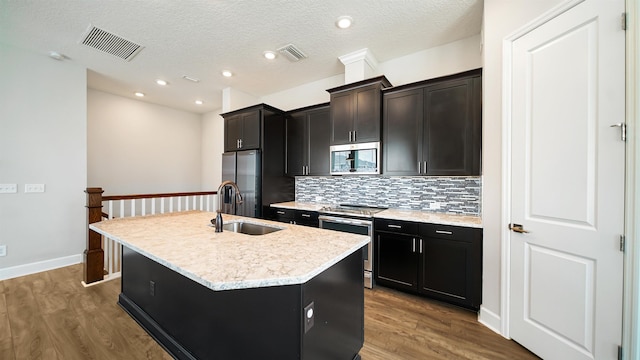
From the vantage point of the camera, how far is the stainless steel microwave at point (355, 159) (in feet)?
9.63

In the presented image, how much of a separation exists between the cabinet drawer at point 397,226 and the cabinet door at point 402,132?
60cm

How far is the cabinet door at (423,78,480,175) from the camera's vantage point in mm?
2381

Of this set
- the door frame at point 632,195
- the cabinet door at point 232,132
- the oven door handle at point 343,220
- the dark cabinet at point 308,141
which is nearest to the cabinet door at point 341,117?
the dark cabinet at point 308,141

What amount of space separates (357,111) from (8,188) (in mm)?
4589

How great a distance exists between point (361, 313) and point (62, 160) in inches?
177

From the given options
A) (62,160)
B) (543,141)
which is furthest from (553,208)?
(62,160)

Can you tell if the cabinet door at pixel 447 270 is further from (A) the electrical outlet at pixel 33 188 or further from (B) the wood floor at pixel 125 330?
(A) the electrical outlet at pixel 33 188

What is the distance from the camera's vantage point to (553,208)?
1.61m

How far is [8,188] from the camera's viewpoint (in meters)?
2.94

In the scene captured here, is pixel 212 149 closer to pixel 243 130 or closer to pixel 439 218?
pixel 243 130

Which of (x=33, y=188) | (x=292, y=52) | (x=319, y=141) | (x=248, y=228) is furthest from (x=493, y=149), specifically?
(x=33, y=188)

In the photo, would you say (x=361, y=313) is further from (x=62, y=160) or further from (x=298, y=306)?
(x=62, y=160)

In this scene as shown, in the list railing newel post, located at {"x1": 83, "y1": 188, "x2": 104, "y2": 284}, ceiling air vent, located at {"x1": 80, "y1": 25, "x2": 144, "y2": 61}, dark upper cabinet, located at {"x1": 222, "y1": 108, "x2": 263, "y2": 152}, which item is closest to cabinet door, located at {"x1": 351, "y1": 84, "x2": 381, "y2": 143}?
dark upper cabinet, located at {"x1": 222, "y1": 108, "x2": 263, "y2": 152}

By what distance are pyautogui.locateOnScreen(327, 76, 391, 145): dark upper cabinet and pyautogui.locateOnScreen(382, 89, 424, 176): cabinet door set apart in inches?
4.9
